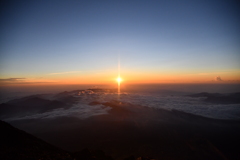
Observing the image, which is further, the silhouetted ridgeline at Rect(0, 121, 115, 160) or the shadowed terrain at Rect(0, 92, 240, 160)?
the shadowed terrain at Rect(0, 92, 240, 160)

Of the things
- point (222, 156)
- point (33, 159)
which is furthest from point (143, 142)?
point (33, 159)

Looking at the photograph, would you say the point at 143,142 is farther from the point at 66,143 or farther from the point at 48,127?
the point at 48,127

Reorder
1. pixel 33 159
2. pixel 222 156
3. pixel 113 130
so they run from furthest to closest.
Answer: pixel 113 130 → pixel 222 156 → pixel 33 159

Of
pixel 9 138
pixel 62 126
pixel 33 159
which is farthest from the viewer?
pixel 62 126

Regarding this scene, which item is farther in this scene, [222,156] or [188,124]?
[188,124]

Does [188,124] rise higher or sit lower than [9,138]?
lower

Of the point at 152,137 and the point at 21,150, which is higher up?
the point at 21,150

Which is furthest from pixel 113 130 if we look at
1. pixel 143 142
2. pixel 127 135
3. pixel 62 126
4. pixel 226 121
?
pixel 226 121

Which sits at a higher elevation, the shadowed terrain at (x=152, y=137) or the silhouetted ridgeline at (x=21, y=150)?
the silhouetted ridgeline at (x=21, y=150)

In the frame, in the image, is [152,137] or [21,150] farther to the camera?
[152,137]

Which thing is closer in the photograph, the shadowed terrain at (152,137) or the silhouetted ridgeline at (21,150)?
the silhouetted ridgeline at (21,150)

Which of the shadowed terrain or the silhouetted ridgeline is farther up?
the silhouetted ridgeline
